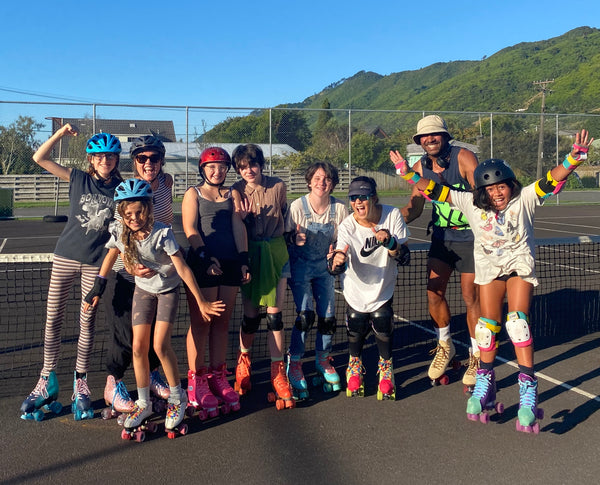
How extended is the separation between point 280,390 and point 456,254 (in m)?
1.90

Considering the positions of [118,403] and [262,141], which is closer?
[118,403]

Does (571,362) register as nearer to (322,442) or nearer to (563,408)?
(563,408)

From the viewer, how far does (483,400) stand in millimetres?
4488

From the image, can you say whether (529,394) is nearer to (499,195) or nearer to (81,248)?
(499,195)

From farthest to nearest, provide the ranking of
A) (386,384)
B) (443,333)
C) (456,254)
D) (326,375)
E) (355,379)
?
(443,333) < (456,254) < (326,375) < (355,379) < (386,384)

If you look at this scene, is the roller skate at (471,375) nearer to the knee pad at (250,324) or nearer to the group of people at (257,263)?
the group of people at (257,263)

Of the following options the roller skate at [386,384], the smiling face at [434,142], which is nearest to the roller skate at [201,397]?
the roller skate at [386,384]

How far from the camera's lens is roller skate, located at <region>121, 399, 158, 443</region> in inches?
165

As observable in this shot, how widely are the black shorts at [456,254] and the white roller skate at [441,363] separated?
69 centimetres

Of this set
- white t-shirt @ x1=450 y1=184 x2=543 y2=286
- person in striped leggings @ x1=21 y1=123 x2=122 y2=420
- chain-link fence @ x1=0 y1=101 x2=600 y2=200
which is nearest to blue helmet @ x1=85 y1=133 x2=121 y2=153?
person in striped leggings @ x1=21 y1=123 x2=122 y2=420

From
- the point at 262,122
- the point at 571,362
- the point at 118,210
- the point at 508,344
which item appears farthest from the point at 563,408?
the point at 262,122

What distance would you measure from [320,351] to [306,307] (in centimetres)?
47

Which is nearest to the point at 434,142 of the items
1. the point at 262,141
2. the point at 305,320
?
the point at 305,320

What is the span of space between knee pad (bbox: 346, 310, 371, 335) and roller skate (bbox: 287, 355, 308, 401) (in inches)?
21.3
